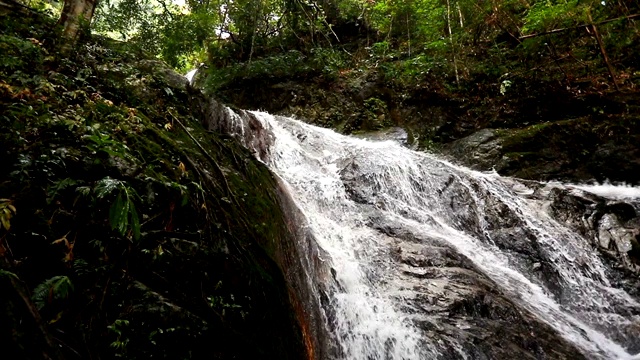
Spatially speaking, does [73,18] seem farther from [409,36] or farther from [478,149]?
[409,36]

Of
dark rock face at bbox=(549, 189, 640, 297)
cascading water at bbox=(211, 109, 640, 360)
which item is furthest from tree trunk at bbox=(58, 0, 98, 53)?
dark rock face at bbox=(549, 189, 640, 297)

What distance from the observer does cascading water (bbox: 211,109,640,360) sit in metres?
3.98

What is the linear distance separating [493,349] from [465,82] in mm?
9213

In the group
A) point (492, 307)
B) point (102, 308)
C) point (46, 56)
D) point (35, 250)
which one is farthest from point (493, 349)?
point (46, 56)

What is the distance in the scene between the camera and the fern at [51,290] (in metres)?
1.73

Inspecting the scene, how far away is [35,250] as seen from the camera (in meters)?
2.02

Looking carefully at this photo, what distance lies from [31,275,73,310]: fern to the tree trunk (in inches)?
155

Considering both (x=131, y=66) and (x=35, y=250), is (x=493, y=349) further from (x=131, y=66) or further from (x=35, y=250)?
(x=131, y=66)

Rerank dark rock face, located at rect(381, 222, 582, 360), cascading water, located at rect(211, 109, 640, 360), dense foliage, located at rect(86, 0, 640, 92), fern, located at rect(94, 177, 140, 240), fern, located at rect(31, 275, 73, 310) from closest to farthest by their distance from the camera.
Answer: fern, located at rect(31, 275, 73, 310) → fern, located at rect(94, 177, 140, 240) → dark rock face, located at rect(381, 222, 582, 360) → cascading water, located at rect(211, 109, 640, 360) → dense foliage, located at rect(86, 0, 640, 92)

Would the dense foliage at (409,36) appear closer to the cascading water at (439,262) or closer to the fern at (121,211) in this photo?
the cascading water at (439,262)

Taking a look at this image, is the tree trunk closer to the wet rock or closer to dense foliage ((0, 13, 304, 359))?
dense foliage ((0, 13, 304, 359))

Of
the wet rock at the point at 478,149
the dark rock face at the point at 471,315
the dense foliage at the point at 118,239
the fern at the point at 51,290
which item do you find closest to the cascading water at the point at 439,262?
the dark rock face at the point at 471,315

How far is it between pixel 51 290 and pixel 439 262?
4559mm

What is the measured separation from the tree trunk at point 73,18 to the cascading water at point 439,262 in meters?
2.61
